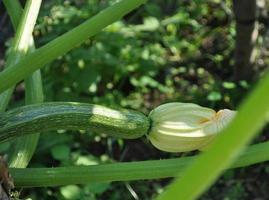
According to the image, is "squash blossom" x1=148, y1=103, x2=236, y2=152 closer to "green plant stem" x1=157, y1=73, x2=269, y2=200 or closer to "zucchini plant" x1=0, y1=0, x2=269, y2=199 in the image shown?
"zucchini plant" x1=0, y1=0, x2=269, y2=199

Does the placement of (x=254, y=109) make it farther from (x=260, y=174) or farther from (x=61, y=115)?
(x=260, y=174)

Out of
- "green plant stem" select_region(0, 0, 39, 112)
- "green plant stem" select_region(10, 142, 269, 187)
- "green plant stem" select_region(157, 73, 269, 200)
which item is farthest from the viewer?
"green plant stem" select_region(0, 0, 39, 112)

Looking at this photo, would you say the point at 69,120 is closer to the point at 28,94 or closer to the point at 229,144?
the point at 28,94

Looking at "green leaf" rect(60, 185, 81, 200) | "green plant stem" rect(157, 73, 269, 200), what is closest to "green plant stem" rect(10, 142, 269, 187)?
"green plant stem" rect(157, 73, 269, 200)

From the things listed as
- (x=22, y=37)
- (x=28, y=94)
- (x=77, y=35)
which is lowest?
(x=28, y=94)

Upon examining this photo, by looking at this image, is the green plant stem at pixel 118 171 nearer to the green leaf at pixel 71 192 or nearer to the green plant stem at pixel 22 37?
the green plant stem at pixel 22 37

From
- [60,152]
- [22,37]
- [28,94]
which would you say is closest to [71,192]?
[60,152]

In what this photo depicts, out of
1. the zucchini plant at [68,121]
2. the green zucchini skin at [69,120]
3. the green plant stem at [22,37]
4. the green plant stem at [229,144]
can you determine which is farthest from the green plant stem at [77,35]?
the green plant stem at [229,144]
